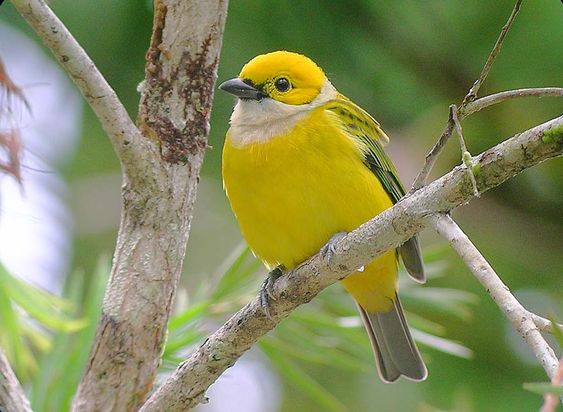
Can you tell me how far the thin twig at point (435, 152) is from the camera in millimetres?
1286

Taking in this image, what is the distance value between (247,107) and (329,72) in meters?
0.26

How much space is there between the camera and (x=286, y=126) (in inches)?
94.4

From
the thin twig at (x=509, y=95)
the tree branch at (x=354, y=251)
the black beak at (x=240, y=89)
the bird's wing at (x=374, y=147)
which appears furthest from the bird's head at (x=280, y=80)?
the thin twig at (x=509, y=95)

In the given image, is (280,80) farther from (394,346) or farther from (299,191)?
(394,346)

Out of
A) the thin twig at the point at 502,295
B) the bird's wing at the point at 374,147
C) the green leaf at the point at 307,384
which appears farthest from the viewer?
the bird's wing at the point at 374,147

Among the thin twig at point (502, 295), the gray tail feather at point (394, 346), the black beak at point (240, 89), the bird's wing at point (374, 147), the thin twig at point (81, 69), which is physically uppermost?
the black beak at point (240, 89)

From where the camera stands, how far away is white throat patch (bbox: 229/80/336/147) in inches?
93.6

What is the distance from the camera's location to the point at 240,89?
2535mm

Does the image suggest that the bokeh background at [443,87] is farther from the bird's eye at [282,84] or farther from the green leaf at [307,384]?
the green leaf at [307,384]

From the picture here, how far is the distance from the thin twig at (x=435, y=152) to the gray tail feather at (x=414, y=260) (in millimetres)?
883

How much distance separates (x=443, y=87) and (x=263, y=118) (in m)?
0.50

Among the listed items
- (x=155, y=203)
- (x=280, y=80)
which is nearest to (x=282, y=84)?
(x=280, y=80)

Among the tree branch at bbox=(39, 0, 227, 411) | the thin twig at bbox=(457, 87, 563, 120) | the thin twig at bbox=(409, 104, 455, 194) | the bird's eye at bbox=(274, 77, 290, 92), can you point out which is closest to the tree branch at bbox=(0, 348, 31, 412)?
the tree branch at bbox=(39, 0, 227, 411)

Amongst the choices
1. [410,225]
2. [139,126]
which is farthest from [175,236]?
[410,225]
